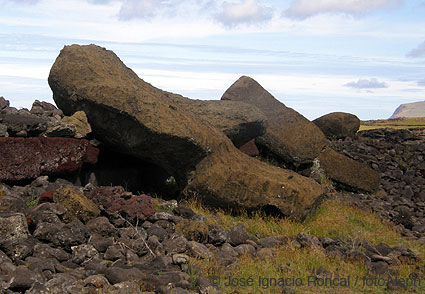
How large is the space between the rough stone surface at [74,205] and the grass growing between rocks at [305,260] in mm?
2017

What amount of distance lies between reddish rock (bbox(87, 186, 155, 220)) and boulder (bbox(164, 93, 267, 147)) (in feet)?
13.3

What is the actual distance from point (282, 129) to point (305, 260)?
718 centimetres

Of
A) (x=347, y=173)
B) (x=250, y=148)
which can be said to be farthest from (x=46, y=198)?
(x=347, y=173)

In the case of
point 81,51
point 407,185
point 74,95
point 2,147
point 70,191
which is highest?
point 81,51

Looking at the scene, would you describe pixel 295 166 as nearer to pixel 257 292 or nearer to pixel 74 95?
pixel 74 95

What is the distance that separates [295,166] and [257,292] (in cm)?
840

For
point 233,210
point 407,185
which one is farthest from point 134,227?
point 407,185

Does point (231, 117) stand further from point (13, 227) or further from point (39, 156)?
point (13, 227)

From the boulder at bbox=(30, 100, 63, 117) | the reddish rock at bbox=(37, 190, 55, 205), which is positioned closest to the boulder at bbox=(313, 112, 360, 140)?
the boulder at bbox=(30, 100, 63, 117)

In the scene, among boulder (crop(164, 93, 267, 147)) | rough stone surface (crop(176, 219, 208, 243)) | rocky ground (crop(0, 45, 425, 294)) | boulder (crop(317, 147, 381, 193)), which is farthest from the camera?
boulder (crop(317, 147, 381, 193))

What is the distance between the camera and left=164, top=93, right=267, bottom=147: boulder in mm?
12172

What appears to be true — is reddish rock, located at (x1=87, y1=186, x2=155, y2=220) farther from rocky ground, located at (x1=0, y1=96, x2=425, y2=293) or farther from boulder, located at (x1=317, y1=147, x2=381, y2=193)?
boulder, located at (x1=317, y1=147, x2=381, y2=193)

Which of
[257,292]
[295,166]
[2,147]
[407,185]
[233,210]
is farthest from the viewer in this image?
[407,185]

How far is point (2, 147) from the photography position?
859cm
